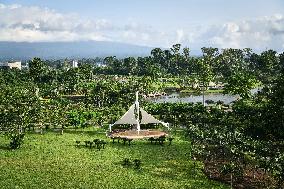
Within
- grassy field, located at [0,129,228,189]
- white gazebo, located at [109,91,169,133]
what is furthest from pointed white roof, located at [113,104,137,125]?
grassy field, located at [0,129,228,189]

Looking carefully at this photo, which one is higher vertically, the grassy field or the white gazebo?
the white gazebo

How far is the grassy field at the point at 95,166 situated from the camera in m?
33.9

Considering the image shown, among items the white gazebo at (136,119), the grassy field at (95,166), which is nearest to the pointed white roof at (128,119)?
the white gazebo at (136,119)

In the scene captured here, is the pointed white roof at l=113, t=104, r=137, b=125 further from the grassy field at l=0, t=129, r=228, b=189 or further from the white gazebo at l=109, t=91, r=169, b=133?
the grassy field at l=0, t=129, r=228, b=189

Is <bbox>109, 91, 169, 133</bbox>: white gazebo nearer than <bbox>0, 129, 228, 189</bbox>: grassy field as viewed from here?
No

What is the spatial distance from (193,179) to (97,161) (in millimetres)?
10082

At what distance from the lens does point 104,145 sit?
47438mm

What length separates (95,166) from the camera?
128ft

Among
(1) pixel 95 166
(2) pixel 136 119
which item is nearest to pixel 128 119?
(2) pixel 136 119

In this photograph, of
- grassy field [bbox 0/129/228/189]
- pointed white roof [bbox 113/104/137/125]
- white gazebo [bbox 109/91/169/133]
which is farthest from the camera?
pointed white roof [bbox 113/104/137/125]

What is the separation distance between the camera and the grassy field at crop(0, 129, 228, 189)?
3388 cm

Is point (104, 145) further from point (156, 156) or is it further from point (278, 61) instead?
point (278, 61)

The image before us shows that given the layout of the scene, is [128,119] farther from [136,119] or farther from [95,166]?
[95,166]

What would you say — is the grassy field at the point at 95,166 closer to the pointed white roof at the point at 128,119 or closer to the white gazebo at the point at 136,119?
the white gazebo at the point at 136,119
